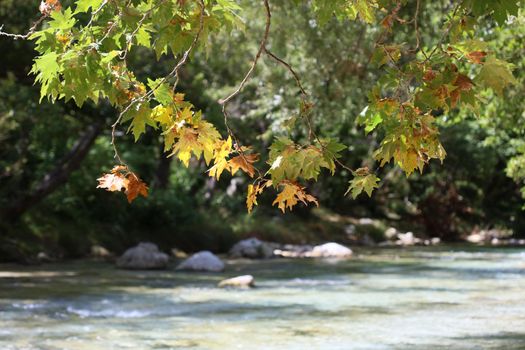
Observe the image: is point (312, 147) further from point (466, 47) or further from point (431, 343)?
point (431, 343)

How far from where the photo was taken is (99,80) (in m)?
3.86

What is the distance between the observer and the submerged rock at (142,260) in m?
21.5

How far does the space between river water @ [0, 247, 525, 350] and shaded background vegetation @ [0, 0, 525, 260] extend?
247 centimetres

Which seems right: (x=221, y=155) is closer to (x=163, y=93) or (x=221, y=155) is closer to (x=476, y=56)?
(x=163, y=93)

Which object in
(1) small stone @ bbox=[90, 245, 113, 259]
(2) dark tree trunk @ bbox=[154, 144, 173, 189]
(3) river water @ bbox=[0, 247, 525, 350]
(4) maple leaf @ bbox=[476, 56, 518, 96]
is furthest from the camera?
(2) dark tree trunk @ bbox=[154, 144, 173, 189]

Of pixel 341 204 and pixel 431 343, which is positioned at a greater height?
pixel 341 204

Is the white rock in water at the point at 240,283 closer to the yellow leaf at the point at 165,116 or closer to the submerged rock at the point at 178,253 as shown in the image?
the submerged rock at the point at 178,253

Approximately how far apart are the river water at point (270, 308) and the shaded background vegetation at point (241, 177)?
247cm

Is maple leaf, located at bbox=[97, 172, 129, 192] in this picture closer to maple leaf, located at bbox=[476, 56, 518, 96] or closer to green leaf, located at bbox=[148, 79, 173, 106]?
green leaf, located at bbox=[148, 79, 173, 106]

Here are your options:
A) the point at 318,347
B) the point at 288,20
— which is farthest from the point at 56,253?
the point at 318,347

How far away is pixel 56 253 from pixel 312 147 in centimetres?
2000

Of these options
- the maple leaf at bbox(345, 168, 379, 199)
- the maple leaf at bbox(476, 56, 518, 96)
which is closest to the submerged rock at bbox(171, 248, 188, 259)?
the maple leaf at bbox(345, 168, 379, 199)

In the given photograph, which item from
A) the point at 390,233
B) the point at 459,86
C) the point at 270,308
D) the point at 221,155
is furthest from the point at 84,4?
the point at 390,233

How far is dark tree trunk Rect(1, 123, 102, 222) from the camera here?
74.4 feet
